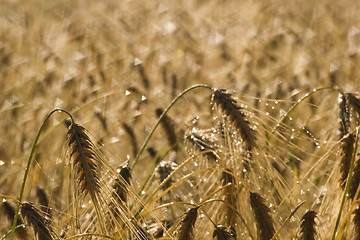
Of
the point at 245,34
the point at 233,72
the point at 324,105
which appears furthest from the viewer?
the point at 245,34

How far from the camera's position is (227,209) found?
152cm

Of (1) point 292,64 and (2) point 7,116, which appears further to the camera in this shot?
(1) point 292,64

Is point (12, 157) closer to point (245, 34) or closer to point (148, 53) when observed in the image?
point (148, 53)

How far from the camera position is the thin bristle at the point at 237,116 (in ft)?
4.73

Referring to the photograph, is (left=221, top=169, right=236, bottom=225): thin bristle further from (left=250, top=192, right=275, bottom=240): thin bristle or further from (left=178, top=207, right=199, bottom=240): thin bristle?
(left=178, top=207, right=199, bottom=240): thin bristle

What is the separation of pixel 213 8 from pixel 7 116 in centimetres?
418

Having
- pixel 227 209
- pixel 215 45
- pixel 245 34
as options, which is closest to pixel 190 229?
pixel 227 209

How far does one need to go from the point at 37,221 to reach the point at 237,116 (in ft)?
1.86

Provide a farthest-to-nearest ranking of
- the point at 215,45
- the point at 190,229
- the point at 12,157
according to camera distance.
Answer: the point at 215,45 → the point at 12,157 → the point at 190,229

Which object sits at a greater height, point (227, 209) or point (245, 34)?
point (245, 34)

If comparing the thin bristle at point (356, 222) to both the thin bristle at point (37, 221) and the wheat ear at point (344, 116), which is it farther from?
the thin bristle at point (37, 221)

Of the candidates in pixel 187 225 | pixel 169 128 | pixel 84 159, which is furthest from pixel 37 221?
pixel 169 128

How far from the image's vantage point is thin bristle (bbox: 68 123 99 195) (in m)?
1.22

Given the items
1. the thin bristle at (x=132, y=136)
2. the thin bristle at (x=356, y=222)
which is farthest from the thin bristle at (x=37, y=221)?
the thin bristle at (x=132, y=136)
